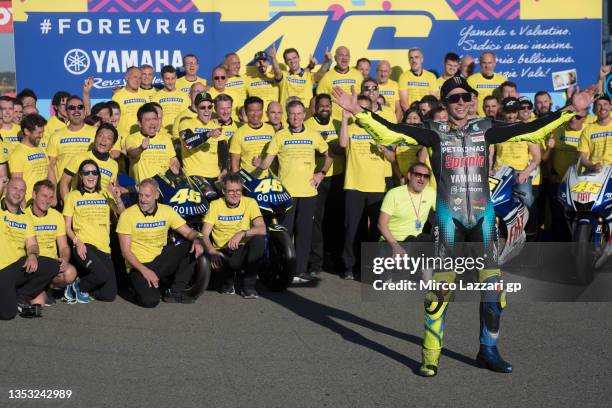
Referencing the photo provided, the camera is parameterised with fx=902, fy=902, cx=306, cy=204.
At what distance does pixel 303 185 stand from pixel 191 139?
4.42 ft

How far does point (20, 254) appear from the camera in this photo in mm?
8688

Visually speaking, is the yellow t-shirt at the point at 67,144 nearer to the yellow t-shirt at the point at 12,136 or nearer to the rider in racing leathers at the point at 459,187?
the yellow t-shirt at the point at 12,136

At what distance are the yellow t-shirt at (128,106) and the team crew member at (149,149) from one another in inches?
48.8

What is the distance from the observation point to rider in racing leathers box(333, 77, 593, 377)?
641 cm

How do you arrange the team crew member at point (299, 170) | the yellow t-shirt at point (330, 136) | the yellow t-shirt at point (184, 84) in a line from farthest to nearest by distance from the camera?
the yellow t-shirt at point (184, 84) < the yellow t-shirt at point (330, 136) < the team crew member at point (299, 170)

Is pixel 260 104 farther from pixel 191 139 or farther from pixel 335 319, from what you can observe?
pixel 335 319

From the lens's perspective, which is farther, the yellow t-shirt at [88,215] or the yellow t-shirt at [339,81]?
the yellow t-shirt at [339,81]

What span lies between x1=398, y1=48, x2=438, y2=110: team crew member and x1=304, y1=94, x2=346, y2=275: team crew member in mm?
1712

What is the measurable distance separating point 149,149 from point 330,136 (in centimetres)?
217

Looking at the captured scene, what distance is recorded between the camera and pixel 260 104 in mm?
10312

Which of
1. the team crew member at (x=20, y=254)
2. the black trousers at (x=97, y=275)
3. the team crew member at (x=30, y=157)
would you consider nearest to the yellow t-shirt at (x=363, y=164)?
the black trousers at (x=97, y=275)

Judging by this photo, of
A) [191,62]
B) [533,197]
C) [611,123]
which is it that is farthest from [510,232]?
[191,62]

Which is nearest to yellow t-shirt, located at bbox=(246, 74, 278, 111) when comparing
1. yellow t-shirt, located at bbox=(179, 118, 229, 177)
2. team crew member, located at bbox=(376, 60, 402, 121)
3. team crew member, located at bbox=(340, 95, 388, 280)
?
team crew member, located at bbox=(376, 60, 402, 121)

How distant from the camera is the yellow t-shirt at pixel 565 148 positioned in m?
11.3
